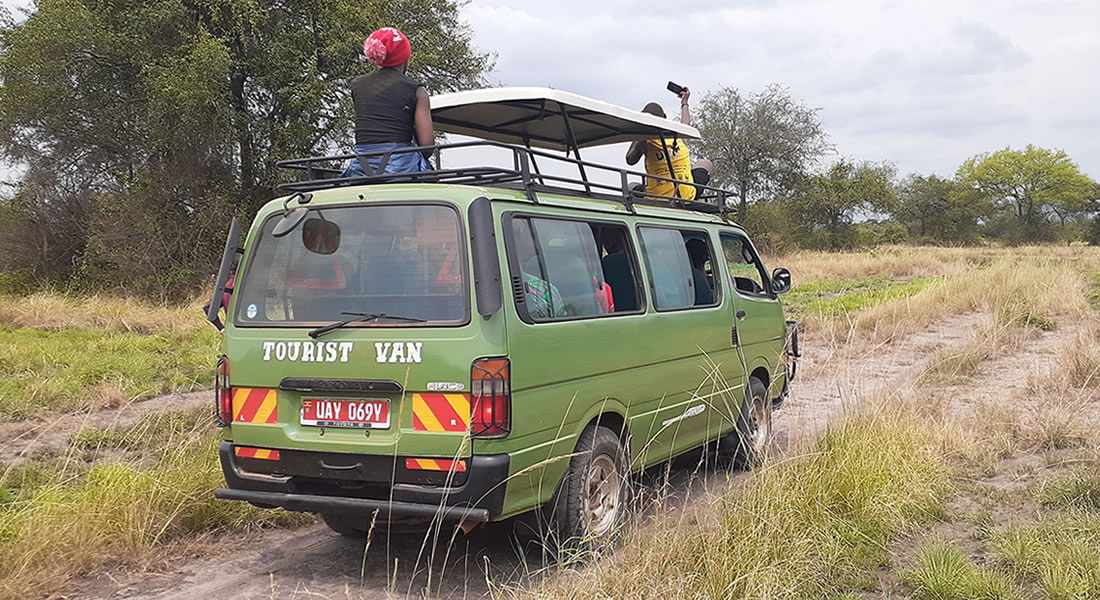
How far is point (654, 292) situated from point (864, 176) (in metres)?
46.4

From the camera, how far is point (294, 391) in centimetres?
457

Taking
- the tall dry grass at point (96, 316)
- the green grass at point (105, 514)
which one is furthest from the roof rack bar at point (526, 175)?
the tall dry grass at point (96, 316)

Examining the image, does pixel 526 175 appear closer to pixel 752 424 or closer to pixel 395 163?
pixel 395 163

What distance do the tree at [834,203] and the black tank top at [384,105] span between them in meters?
43.5

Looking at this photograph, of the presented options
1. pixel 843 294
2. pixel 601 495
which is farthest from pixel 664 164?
pixel 843 294

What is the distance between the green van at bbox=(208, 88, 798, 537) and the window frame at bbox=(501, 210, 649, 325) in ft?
0.04

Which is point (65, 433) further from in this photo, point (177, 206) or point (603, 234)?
point (177, 206)

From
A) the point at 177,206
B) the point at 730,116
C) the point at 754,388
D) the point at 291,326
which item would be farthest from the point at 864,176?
the point at 291,326

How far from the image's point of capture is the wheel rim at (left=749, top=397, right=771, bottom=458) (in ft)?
23.2

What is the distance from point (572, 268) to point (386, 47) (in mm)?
1962

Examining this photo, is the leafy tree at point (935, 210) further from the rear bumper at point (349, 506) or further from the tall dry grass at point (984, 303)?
the rear bumper at point (349, 506)

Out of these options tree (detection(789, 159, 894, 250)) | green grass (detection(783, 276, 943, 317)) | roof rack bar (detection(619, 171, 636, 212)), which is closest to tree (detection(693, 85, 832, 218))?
tree (detection(789, 159, 894, 250))

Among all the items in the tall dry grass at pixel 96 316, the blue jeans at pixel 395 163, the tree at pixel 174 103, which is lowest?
the tall dry grass at pixel 96 316

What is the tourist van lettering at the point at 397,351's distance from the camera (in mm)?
4297
